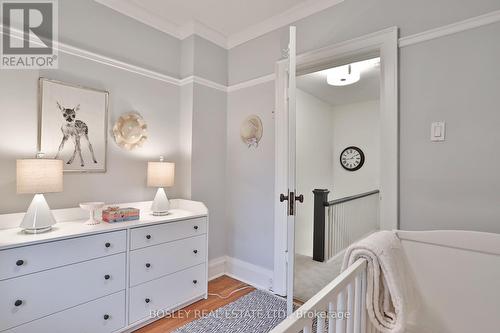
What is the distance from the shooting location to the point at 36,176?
4.78 feet

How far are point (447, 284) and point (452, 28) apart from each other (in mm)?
1426

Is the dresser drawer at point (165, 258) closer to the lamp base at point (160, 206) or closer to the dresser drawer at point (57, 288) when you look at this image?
the dresser drawer at point (57, 288)

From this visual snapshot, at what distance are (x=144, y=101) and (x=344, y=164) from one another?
3783 mm

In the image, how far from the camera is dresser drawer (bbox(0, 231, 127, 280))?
130 cm

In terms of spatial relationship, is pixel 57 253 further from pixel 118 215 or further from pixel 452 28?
pixel 452 28

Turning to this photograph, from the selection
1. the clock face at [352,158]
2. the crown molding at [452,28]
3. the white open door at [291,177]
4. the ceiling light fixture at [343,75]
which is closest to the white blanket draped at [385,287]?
A: the white open door at [291,177]

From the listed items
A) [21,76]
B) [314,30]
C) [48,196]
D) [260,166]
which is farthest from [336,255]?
[21,76]

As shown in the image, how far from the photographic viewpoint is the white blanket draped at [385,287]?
110 cm

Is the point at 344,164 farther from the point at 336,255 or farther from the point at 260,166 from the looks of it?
the point at 260,166

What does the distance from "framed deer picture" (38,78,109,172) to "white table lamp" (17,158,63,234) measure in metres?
0.30

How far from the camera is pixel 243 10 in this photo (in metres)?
2.24

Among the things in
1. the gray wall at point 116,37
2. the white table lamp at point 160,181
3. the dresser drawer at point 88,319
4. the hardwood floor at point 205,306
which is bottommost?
the hardwood floor at point 205,306

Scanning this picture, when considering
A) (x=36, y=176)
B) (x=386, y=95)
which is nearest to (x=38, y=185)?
(x=36, y=176)

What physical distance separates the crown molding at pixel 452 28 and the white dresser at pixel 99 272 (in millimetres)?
1981
